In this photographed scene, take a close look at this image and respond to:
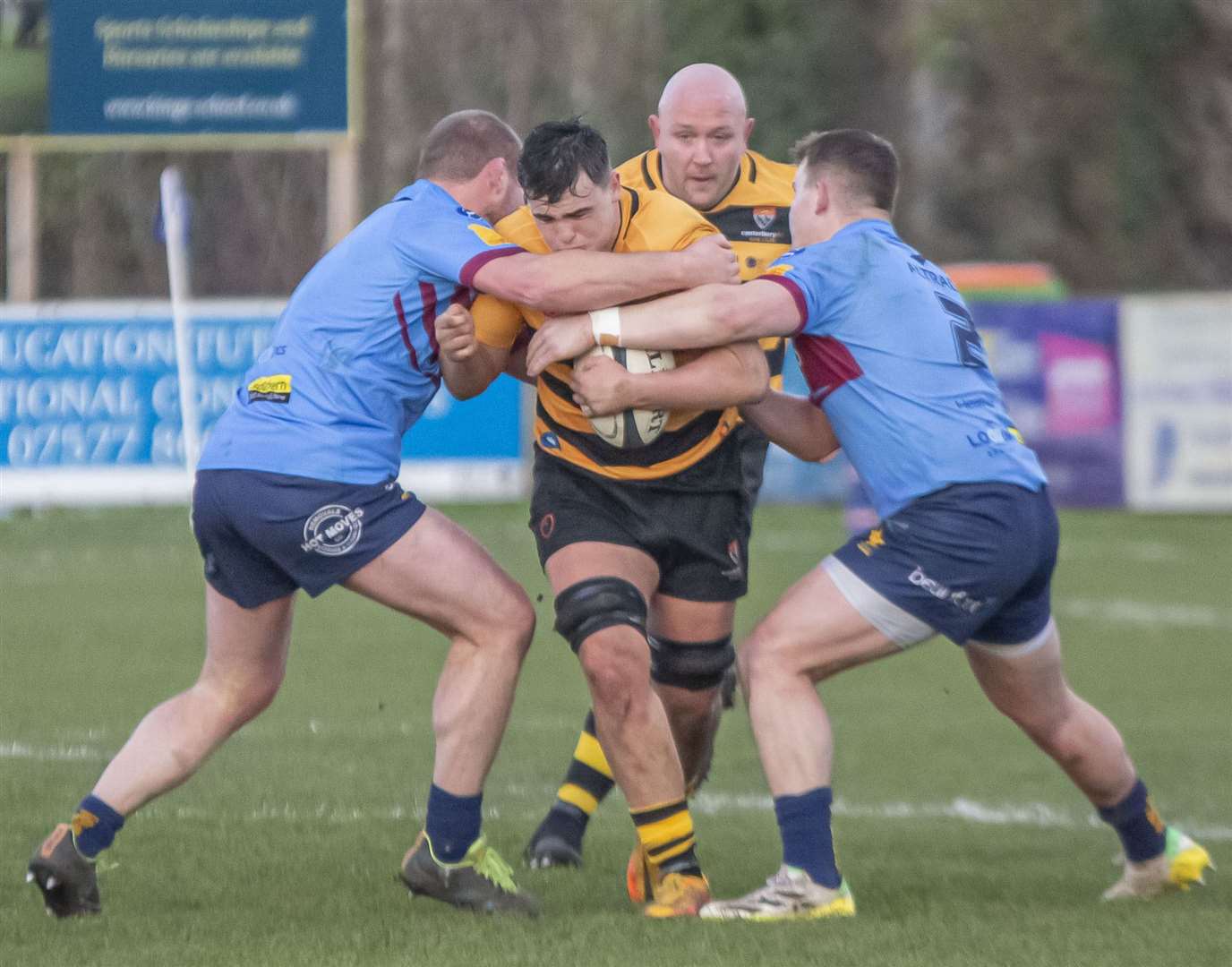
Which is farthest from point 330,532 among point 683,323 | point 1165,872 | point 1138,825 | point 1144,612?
point 1144,612

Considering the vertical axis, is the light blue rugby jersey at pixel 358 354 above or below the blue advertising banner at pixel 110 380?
above

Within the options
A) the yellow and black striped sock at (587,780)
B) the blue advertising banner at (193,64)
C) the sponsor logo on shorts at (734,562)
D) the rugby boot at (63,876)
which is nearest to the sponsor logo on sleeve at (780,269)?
the sponsor logo on shorts at (734,562)

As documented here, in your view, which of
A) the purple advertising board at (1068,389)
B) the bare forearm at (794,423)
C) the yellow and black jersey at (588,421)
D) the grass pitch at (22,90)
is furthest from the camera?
the purple advertising board at (1068,389)

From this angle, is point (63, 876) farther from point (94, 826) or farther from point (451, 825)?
point (451, 825)

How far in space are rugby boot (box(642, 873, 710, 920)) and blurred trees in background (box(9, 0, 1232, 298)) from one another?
92.6ft

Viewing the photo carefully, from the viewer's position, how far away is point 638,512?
19.9 ft

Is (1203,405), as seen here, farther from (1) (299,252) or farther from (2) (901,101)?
(2) (901,101)

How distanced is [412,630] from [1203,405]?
9.71 m

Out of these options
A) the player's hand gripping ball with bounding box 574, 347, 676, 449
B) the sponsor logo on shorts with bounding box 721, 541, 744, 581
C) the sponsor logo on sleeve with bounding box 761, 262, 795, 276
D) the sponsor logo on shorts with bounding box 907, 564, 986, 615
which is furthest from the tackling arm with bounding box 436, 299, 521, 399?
the sponsor logo on shorts with bounding box 907, 564, 986, 615

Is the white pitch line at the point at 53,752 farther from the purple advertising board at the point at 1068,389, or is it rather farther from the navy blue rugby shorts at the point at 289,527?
the purple advertising board at the point at 1068,389

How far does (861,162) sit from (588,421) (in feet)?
3.58

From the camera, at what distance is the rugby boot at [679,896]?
18.2 ft

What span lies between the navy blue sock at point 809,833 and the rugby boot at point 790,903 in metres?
0.02

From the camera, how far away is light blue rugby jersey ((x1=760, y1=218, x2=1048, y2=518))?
5555 millimetres
